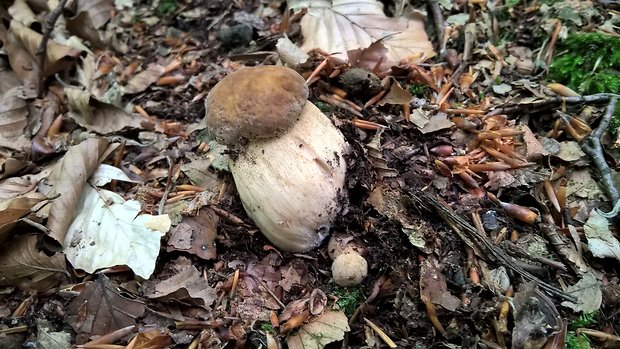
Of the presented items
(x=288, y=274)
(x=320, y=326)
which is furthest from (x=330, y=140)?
(x=320, y=326)

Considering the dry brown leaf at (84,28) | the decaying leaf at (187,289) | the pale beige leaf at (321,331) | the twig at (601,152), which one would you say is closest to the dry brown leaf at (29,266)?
the decaying leaf at (187,289)

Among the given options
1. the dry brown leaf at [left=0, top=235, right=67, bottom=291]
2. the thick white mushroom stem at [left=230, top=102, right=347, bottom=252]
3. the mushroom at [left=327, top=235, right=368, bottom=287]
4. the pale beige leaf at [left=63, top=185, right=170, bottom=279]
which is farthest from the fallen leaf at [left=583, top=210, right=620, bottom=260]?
the dry brown leaf at [left=0, top=235, right=67, bottom=291]

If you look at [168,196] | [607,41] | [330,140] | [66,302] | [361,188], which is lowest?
[66,302]

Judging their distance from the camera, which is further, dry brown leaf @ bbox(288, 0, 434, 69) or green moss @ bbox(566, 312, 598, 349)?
dry brown leaf @ bbox(288, 0, 434, 69)

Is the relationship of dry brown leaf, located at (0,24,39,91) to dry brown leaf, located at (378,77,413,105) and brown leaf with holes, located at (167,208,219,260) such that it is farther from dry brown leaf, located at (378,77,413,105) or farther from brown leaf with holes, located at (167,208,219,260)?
dry brown leaf, located at (378,77,413,105)

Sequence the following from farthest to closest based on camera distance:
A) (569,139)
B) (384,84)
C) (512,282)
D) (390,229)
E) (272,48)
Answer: (272,48), (384,84), (569,139), (390,229), (512,282)

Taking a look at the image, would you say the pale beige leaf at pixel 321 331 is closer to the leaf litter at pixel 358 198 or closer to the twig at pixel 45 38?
the leaf litter at pixel 358 198

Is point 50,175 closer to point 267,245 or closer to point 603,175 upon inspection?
point 267,245
